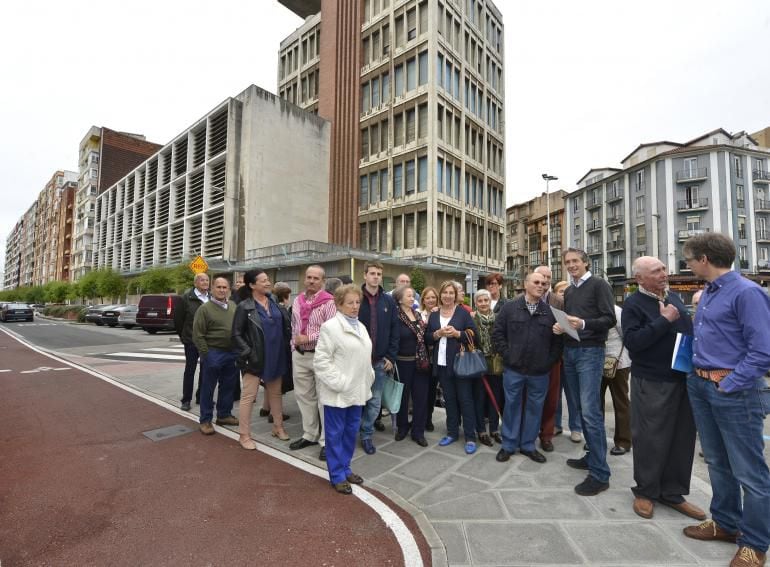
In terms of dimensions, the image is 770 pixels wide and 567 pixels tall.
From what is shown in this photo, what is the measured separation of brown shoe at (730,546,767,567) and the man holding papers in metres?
0.54

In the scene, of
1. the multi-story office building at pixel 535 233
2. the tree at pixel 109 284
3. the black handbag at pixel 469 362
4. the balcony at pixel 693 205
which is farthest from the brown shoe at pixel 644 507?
the multi-story office building at pixel 535 233

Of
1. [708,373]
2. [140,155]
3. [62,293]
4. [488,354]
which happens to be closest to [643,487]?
[708,373]

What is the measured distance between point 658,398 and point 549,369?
1.12 metres

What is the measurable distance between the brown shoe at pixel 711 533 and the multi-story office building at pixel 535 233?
56923 mm

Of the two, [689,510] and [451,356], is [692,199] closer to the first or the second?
[451,356]

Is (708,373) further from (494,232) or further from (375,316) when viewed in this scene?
(494,232)

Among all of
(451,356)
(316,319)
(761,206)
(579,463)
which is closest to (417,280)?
(451,356)

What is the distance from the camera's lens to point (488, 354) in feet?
15.4

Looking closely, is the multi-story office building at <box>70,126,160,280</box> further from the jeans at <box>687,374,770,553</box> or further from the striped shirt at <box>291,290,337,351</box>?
the jeans at <box>687,374,770,553</box>

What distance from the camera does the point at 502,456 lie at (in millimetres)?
4043

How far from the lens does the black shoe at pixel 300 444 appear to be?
437cm

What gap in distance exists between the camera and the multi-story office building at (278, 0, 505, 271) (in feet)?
91.7

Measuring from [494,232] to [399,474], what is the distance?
32.7 meters

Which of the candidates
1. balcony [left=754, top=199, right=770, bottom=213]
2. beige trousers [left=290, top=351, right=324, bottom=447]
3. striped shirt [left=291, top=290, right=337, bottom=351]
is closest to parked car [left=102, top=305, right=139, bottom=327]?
beige trousers [left=290, top=351, right=324, bottom=447]
